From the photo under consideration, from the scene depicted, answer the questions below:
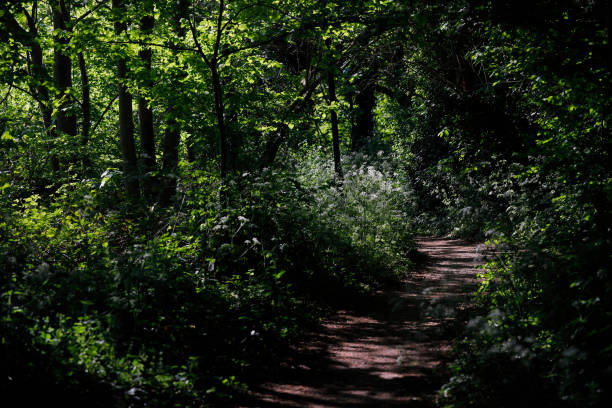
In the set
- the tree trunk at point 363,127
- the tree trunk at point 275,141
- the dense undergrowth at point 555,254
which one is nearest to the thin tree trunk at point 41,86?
the tree trunk at point 275,141

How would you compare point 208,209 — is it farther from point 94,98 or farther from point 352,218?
point 94,98

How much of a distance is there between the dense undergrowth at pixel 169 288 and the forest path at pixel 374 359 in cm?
42

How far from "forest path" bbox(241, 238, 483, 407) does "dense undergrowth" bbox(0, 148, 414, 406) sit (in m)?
0.42

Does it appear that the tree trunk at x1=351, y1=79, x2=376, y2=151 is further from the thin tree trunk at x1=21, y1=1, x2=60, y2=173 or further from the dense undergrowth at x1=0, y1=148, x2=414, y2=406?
the dense undergrowth at x1=0, y1=148, x2=414, y2=406

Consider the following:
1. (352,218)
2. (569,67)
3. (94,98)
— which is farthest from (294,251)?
(94,98)

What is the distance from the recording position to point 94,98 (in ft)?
89.9

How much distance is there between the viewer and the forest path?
Answer: 4.90 metres

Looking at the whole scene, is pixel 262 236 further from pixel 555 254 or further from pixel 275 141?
pixel 275 141

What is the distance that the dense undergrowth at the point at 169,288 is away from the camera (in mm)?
4051

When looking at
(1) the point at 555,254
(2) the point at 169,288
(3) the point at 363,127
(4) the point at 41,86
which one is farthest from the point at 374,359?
(3) the point at 363,127

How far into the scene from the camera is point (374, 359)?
6.00 m

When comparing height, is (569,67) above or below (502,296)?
above

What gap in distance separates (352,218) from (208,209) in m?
4.32

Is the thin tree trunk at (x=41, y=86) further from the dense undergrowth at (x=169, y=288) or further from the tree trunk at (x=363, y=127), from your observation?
the tree trunk at (x=363, y=127)
